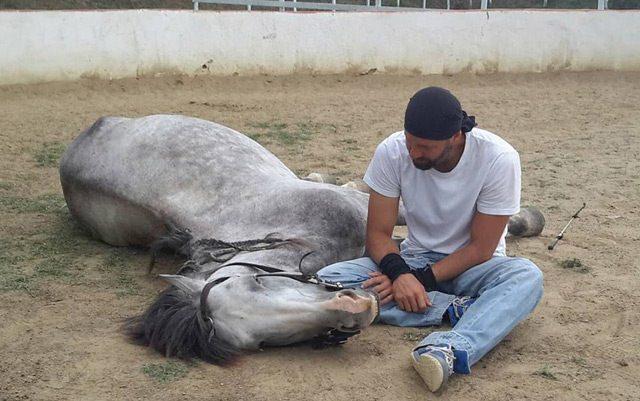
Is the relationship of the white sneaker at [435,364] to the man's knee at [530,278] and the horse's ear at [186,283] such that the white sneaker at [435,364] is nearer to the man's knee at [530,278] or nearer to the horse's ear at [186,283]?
the man's knee at [530,278]

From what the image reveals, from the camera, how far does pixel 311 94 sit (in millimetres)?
9320

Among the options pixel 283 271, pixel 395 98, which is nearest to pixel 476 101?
pixel 395 98

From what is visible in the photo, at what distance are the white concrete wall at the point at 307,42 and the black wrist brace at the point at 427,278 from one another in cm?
630

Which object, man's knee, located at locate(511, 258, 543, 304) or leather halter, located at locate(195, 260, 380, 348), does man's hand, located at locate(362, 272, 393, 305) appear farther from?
man's knee, located at locate(511, 258, 543, 304)

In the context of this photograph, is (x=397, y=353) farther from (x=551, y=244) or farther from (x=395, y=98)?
(x=395, y=98)

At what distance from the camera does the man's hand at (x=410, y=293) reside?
3500mm

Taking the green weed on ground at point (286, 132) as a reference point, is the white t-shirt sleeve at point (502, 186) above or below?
above

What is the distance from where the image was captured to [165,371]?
3182 mm

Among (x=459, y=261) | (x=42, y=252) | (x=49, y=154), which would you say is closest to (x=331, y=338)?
(x=459, y=261)

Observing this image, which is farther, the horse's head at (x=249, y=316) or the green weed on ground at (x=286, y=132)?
the green weed on ground at (x=286, y=132)

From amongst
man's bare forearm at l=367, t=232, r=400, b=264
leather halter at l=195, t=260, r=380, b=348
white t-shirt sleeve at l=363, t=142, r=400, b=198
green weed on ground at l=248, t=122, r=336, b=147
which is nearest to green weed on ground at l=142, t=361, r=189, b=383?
leather halter at l=195, t=260, r=380, b=348

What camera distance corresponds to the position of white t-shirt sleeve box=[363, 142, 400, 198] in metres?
3.65

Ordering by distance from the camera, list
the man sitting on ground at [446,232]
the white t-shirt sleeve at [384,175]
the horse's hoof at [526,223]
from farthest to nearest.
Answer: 1. the horse's hoof at [526,223]
2. the white t-shirt sleeve at [384,175]
3. the man sitting on ground at [446,232]

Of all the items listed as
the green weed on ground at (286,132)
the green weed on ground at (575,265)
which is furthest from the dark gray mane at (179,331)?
the green weed on ground at (286,132)
